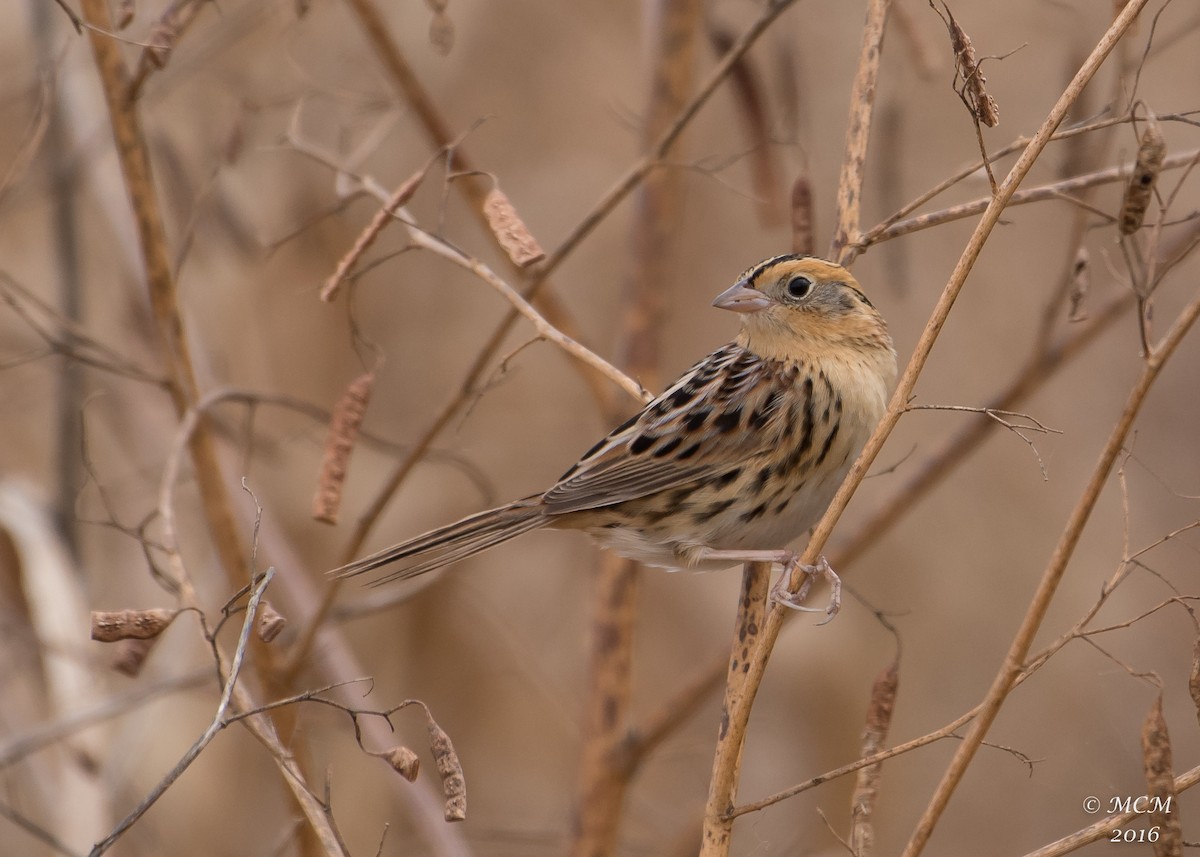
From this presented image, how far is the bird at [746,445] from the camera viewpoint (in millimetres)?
2791

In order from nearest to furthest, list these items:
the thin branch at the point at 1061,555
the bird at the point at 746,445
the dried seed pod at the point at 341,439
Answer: the thin branch at the point at 1061,555
the dried seed pod at the point at 341,439
the bird at the point at 746,445

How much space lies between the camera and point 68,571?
10.7ft

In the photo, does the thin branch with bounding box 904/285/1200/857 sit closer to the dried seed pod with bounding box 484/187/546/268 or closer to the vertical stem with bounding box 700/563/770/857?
the vertical stem with bounding box 700/563/770/857

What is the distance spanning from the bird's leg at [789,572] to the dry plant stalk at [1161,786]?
479mm

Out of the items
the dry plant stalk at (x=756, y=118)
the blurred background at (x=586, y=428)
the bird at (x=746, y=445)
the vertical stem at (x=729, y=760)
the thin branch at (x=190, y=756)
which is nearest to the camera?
the thin branch at (x=190, y=756)

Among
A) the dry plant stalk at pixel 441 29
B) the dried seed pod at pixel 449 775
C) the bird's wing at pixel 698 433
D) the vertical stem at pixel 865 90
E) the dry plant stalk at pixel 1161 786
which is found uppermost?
the dry plant stalk at pixel 441 29

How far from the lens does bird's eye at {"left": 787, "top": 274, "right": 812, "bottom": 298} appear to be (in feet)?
9.38

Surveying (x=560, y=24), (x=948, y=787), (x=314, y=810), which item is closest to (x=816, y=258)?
(x=948, y=787)

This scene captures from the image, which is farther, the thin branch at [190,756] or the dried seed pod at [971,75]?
the dried seed pod at [971,75]

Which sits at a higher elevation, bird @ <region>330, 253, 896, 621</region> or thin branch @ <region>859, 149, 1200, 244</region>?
thin branch @ <region>859, 149, 1200, 244</region>

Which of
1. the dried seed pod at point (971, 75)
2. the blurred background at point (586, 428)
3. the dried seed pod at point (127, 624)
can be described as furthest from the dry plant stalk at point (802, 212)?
the blurred background at point (586, 428)

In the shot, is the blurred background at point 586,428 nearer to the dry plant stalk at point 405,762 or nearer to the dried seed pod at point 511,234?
the dried seed pod at point 511,234

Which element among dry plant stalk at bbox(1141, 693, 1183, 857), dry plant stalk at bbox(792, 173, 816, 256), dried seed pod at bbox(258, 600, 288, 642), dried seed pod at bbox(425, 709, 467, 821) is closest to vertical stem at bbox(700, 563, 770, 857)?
dried seed pod at bbox(425, 709, 467, 821)

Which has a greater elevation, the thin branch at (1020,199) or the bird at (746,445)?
the thin branch at (1020,199)
